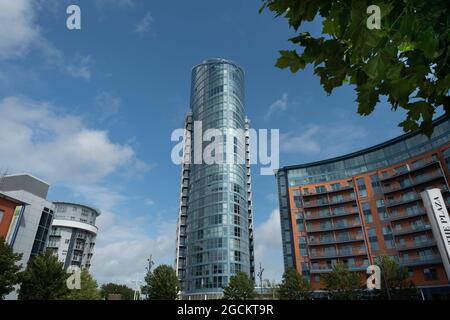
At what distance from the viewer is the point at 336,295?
50.9 metres

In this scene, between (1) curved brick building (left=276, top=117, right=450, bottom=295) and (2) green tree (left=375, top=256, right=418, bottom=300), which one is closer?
(2) green tree (left=375, top=256, right=418, bottom=300)

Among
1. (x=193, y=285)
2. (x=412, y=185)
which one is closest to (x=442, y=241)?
(x=412, y=185)

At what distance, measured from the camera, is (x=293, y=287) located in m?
54.6

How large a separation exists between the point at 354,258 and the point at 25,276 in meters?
57.8

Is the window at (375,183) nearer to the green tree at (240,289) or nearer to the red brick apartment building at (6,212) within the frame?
the green tree at (240,289)

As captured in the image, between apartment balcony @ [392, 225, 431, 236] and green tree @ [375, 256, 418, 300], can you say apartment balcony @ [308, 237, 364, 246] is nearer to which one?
apartment balcony @ [392, 225, 431, 236]

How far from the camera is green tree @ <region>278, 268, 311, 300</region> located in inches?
2151

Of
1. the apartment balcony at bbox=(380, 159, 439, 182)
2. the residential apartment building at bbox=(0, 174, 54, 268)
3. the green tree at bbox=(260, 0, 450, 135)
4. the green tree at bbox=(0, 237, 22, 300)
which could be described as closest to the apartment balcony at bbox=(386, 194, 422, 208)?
the apartment balcony at bbox=(380, 159, 439, 182)

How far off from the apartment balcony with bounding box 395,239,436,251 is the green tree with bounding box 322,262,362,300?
1165 cm

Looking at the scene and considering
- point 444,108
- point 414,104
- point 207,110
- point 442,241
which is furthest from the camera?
point 207,110

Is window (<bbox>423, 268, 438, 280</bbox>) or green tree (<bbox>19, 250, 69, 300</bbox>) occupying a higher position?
window (<bbox>423, 268, 438, 280</bbox>)


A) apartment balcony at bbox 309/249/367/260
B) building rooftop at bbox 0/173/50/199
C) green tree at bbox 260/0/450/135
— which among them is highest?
building rooftop at bbox 0/173/50/199
